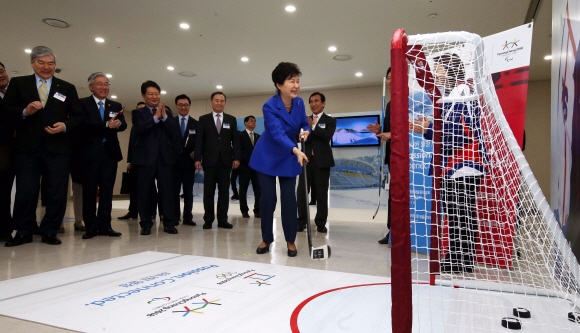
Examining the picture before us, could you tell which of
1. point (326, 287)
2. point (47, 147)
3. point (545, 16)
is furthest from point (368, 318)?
point (545, 16)

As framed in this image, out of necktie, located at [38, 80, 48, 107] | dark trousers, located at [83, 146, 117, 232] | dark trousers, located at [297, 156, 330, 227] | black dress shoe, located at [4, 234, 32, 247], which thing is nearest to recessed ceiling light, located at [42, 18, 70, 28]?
necktie, located at [38, 80, 48, 107]

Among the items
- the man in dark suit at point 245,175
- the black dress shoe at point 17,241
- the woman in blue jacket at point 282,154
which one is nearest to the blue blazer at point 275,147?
the woman in blue jacket at point 282,154

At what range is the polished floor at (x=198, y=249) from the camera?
235 centimetres

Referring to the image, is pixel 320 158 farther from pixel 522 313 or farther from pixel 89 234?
pixel 522 313

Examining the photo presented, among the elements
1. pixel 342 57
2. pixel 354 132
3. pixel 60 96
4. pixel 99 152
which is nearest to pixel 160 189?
pixel 99 152

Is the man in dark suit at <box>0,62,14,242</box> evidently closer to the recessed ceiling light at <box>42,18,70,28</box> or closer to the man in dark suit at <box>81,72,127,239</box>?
the man in dark suit at <box>81,72,127,239</box>

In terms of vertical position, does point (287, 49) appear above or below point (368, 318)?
above

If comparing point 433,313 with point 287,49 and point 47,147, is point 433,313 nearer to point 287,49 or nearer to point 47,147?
point 47,147

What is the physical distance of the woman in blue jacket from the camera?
106 inches

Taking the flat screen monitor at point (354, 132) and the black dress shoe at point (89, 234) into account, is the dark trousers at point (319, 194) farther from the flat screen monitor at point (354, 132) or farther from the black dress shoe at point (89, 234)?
the flat screen monitor at point (354, 132)

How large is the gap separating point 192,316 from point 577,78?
217 cm

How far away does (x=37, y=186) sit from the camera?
120 inches

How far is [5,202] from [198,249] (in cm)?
186

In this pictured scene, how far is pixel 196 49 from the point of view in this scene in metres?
7.43
